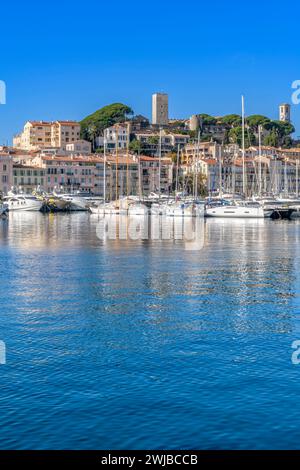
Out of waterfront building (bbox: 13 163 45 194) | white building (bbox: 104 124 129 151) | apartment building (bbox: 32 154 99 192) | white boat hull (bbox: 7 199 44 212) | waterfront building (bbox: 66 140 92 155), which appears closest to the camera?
white boat hull (bbox: 7 199 44 212)

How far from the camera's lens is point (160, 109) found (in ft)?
631

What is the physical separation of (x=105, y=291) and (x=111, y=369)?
10.0 metres

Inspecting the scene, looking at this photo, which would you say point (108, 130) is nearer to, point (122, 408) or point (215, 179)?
point (215, 179)

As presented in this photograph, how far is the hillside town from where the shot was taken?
117250 millimetres

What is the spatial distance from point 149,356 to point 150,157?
121 meters

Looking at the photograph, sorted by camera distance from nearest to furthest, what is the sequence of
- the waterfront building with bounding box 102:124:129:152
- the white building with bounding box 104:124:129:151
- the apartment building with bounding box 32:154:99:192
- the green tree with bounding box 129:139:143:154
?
the apartment building with bounding box 32:154:99:192, the waterfront building with bounding box 102:124:129:152, the white building with bounding box 104:124:129:151, the green tree with bounding box 129:139:143:154

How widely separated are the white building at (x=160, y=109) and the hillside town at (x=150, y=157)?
0.24m

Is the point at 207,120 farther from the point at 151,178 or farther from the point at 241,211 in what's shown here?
the point at 241,211

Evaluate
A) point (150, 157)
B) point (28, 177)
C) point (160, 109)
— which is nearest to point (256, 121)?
point (160, 109)

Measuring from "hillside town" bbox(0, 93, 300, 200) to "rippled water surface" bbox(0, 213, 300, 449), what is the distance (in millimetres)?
62811

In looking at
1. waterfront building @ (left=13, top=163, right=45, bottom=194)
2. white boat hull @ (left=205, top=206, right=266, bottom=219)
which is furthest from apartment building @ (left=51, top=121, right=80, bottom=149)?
white boat hull @ (left=205, top=206, right=266, bottom=219)

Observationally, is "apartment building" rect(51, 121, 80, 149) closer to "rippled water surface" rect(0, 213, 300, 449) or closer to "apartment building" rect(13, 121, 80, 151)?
"apartment building" rect(13, 121, 80, 151)

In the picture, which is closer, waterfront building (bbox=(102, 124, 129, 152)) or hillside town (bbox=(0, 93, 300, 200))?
hillside town (bbox=(0, 93, 300, 200))

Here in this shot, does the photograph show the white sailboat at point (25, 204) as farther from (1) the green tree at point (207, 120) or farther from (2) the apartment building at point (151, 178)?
(1) the green tree at point (207, 120)
